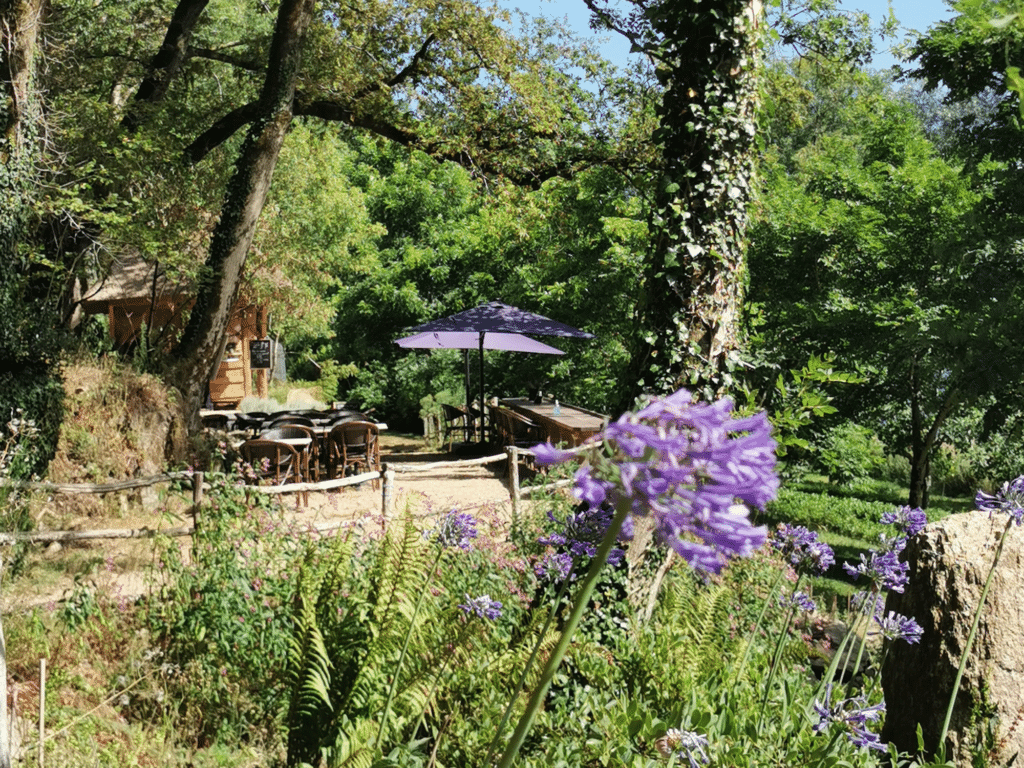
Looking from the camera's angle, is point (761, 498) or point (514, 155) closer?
point (761, 498)

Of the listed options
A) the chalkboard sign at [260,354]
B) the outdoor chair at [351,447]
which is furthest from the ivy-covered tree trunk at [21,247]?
the chalkboard sign at [260,354]

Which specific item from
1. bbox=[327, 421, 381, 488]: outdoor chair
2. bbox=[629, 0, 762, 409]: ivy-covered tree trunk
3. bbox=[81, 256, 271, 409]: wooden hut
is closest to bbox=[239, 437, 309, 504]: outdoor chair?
bbox=[327, 421, 381, 488]: outdoor chair

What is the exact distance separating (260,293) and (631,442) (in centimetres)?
1674

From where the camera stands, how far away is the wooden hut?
58.6ft

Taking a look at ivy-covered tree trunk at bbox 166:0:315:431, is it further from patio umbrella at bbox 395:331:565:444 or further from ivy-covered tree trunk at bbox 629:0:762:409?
ivy-covered tree trunk at bbox 629:0:762:409

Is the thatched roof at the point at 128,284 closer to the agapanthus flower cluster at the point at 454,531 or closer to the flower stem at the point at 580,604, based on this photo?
→ the agapanthus flower cluster at the point at 454,531

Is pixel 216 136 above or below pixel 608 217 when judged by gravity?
above

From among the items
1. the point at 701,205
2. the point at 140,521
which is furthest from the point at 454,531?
the point at 140,521

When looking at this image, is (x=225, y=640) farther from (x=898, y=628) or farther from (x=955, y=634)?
(x=955, y=634)

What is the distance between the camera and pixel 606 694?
3.15m

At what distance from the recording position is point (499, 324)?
48.4 feet

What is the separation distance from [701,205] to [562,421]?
345 inches

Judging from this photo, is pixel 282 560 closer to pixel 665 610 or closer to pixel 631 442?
pixel 665 610

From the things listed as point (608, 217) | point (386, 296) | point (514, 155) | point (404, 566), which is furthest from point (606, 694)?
point (386, 296)
